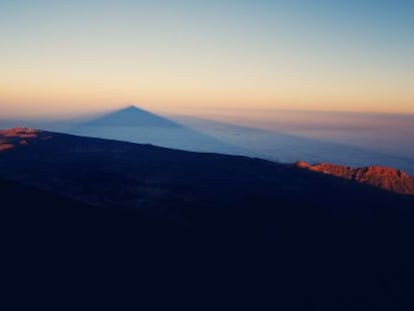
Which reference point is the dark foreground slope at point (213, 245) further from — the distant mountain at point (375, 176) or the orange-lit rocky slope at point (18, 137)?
the orange-lit rocky slope at point (18, 137)

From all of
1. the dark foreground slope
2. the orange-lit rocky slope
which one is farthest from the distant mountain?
the orange-lit rocky slope

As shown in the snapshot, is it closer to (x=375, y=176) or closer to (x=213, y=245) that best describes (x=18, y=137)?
(x=375, y=176)

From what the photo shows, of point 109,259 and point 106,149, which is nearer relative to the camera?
point 109,259

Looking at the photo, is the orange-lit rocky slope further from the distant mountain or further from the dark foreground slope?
the distant mountain

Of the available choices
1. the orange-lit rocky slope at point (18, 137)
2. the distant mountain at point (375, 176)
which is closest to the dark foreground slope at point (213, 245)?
the distant mountain at point (375, 176)

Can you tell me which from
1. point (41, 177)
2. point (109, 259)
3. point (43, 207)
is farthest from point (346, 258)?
point (41, 177)

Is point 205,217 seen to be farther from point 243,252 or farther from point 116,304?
point 116,304
